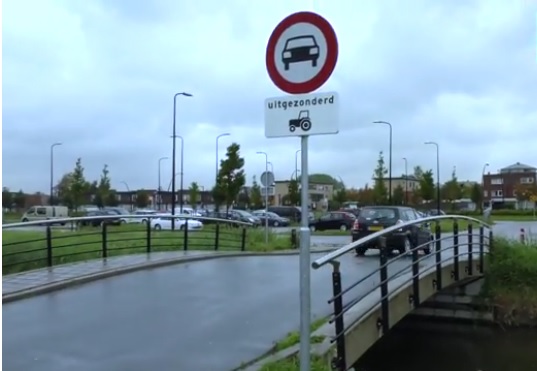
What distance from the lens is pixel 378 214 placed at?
19359 millimetres

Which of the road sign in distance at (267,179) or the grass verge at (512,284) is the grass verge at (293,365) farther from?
the road sign in distance at (267,179)

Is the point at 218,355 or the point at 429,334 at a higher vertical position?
the point at 218,355

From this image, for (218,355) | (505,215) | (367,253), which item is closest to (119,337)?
(218,355)

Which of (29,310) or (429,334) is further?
(429,334)

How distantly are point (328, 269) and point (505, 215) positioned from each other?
68280mm

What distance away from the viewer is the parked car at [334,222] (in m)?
41.2

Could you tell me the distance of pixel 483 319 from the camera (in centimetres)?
1341

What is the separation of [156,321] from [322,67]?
4.44m

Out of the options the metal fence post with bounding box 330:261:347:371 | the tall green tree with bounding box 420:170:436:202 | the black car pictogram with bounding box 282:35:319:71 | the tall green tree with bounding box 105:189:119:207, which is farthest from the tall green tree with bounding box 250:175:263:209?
the black car pictogram with bounding box 282:35:319:71

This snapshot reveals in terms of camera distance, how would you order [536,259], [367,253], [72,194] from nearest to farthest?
[536,259]
[367,253]
[72,194]

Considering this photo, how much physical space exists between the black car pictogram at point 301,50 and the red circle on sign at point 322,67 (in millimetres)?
81

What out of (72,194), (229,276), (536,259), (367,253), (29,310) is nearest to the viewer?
(29,310)

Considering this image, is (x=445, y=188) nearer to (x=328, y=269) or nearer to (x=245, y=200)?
(x=245, y=200)

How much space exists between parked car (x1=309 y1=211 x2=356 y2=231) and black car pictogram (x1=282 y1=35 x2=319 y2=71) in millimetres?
37217
